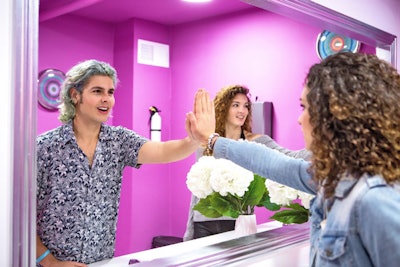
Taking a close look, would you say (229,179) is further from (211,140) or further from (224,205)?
(211,140)

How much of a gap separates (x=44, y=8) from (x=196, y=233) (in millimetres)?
2661

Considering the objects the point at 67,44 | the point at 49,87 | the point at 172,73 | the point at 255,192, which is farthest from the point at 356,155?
the point at 172,73

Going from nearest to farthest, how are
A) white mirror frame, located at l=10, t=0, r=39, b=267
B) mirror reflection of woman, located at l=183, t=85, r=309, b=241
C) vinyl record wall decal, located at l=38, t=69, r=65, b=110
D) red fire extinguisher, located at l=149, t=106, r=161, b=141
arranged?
1. white mirror frame, located at l=10, t=0, r=39, b=267
2. mirror reflection of woman, located at l=183, t=85, r=309, b=241
3. vinyl record wall decal, located at l=38, t=69, r=65, b=110
4. red fire extinguisher, located at l=149, t=106, r=161, b=141

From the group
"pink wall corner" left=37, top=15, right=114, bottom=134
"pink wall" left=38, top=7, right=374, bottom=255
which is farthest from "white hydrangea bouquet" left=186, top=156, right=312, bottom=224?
"pink wall corner" left=37, top=15, right=114, bottom=134

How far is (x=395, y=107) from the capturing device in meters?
0.88

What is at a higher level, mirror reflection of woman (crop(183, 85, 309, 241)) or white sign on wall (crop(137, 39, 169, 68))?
white sign on wall (crop(137, 39, 169, 68))

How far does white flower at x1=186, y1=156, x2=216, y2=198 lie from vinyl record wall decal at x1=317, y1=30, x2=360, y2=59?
190 centimetres

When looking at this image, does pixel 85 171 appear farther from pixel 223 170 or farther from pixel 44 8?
pixel 44 8

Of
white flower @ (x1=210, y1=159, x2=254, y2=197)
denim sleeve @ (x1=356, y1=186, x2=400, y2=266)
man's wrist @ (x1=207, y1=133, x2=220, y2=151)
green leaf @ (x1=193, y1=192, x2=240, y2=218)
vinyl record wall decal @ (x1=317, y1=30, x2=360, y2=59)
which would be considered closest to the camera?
denim sleeve @ (x1=356, y1=186, x2=400, y2=266)

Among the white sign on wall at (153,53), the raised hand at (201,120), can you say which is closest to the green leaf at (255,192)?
the raised hand at (201,120)

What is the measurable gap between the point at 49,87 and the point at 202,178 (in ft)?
9.10

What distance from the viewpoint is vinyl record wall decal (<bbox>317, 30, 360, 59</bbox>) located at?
3.20 m

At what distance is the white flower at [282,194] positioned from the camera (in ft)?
5.67

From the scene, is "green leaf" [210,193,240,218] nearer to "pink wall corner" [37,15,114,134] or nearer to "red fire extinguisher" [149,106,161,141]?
"pink wall corner" [37,15,114,134]
